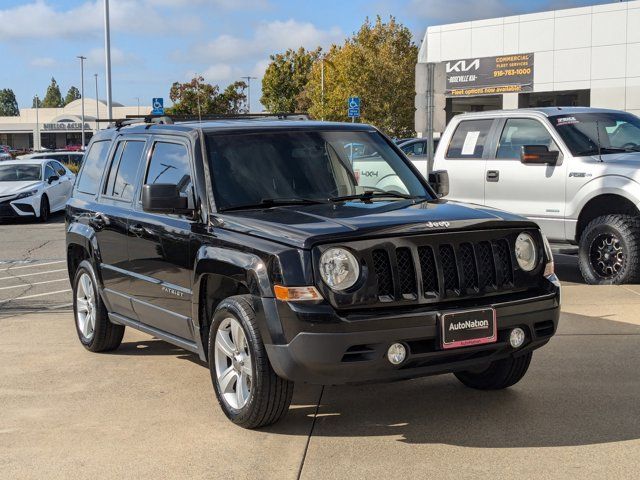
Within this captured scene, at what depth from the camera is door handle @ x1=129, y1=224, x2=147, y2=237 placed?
20.5 feet

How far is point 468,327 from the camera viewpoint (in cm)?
477

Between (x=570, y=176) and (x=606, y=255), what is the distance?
0.96 m

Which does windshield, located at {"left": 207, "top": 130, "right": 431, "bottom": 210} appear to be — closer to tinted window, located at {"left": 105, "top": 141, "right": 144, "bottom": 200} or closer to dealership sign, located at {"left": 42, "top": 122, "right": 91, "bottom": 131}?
tinted window, located at {"left": 105, "top": 141, "right": 144, "bottom": 200}

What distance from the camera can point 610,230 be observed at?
9.70 meters

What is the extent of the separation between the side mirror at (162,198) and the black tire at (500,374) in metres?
2.19

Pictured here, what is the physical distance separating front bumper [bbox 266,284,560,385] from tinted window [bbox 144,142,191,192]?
1.71 metres

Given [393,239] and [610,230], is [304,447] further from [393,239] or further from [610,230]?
[610,230]

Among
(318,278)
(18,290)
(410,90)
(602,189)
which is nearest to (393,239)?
(318,278)

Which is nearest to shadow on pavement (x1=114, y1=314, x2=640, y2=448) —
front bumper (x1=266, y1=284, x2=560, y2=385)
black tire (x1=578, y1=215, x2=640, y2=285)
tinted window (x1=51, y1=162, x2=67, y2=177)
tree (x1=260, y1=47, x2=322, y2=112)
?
front bumper (x1=266, y1=284, x2=560, y2=385)

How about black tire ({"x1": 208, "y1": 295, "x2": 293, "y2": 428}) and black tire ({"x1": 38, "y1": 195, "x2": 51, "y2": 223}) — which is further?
→ black tire ({"x1": 38, "y1": 195, "x2": 51, "y2": 223})

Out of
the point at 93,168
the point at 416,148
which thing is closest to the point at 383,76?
the point at 416,148

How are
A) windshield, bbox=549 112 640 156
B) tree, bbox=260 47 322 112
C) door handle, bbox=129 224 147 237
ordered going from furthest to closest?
tree, bbox=260 47 322 112 → windshield, bbox=549 112 640 156 → door handle, bbox=129 224 147 237

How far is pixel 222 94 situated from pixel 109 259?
53512mm

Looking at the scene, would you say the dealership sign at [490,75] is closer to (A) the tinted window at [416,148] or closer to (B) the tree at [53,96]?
(A) the tinted window at [416,148]
